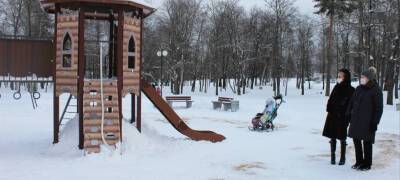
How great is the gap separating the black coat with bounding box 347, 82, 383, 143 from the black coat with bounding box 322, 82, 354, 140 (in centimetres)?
40

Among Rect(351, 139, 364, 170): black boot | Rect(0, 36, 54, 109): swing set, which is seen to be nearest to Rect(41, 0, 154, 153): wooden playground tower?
Rect(0, 36, 54, 109): swing set

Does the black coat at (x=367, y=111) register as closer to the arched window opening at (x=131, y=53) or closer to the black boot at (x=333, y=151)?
the black boot at (x=333, y=151)

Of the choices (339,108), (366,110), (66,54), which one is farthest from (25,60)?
(366,110)

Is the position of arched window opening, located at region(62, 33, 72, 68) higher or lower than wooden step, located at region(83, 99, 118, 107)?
higher

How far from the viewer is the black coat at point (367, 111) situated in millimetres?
8688

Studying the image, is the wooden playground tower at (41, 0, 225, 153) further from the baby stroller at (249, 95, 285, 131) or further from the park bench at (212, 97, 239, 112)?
the park bench at (212, 97, 239, 112)

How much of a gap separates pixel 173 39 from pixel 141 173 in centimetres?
3936

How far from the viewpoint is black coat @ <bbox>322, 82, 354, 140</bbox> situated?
936cm

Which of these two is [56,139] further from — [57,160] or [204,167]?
[204,167]

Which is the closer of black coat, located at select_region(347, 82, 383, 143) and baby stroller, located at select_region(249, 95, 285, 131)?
black coat, located at select_region(347, 82, 383, 143)

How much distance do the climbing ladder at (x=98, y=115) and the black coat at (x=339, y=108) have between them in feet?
15.5

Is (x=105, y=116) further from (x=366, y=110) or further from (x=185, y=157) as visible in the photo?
(x=366, y=110)

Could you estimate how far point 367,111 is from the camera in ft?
28.7

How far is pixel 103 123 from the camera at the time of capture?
10.8m
